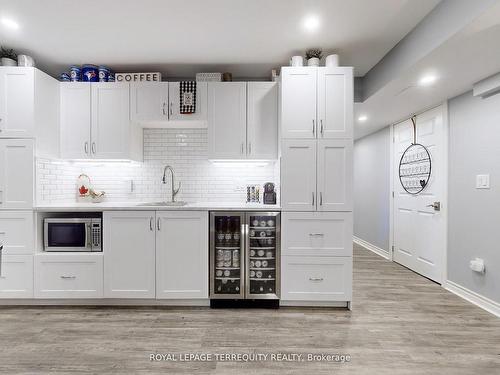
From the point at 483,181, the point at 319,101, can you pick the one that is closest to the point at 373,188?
the point at 483,181

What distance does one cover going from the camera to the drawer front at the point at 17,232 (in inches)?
106

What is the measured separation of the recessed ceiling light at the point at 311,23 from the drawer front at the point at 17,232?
3.11m

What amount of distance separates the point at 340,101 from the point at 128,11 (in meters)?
1.99

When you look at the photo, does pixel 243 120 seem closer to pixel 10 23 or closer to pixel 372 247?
pixel 10 23

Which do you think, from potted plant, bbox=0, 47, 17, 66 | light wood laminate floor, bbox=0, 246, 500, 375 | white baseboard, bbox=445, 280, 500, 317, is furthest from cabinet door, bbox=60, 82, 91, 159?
white baseboard, bbox=445, 280, 500, 317

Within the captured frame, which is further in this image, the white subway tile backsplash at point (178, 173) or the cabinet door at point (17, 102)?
the white subway tile backsplash at point (178, 173)

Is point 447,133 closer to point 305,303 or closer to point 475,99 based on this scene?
point 475,99

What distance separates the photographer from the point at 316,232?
269cm

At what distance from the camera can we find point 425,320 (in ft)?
8.21

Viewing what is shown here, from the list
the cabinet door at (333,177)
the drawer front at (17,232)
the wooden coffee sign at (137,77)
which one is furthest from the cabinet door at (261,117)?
the drawer front at (17,232)

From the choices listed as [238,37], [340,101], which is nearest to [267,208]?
[340,101]

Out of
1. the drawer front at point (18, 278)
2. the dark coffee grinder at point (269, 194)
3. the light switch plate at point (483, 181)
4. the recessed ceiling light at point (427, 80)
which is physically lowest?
the drawer front at point (18, 278)

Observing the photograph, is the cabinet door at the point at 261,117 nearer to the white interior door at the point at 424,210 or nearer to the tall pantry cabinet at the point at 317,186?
the tall pantry cabinet at the point at 317,186

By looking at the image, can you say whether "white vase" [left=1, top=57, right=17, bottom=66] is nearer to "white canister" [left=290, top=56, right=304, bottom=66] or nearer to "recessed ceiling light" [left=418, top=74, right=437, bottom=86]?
"white canister" [left=290, top=56, right=304, bottom=66]
